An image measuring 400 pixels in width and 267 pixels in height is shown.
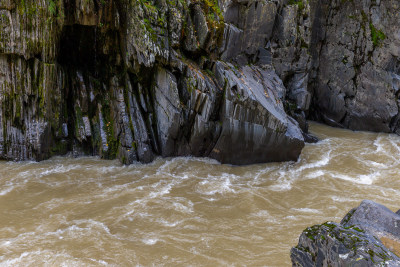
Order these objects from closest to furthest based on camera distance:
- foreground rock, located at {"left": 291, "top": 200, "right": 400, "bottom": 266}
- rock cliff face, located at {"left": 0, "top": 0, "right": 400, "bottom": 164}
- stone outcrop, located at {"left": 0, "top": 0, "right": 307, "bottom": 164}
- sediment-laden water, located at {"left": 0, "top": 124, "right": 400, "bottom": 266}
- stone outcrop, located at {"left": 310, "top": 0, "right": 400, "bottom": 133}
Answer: foreground rock, located at {"left": 291, "top": 200, "right": 400, "bottom": 266} < sediment-laden water, located at {"left": 0, "top": 124, "right": 400, "bottom": 266} < rock cliff face, located at {"left": 0, "top": 0, "right": 400, "bottom": 164} < stone outcrop, located at {"left": 0, "top": 0, "right": 307, "bottom": 164} < stone outcrop, located at {"left": 310, "top": 0, "right": 400, "bottom": 133}

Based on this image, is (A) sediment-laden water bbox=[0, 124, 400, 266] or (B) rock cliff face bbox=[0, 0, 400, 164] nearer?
(A) sediment-laden water bbox=[0, 124, 400, 266]

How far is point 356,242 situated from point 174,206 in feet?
19.6

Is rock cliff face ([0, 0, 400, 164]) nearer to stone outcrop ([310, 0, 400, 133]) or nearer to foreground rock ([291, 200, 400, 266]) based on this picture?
stone outcrop ([310, 0, 400, 133])

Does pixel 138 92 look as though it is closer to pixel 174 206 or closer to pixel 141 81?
pixel 141 81

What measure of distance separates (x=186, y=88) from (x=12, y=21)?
6.35 meters

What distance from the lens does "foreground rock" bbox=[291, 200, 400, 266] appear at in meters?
3.69

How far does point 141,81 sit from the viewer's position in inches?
486

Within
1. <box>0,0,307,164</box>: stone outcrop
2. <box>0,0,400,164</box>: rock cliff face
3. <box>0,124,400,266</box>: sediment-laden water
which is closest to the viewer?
<box>0,124,400,266</box>: sediment-laden water

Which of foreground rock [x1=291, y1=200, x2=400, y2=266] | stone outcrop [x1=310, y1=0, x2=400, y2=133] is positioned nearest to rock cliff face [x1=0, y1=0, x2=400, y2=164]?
stone outcrop [x1=310, y1=0, x2=400, y2=133]

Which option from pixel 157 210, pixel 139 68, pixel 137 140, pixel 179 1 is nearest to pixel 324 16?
pixel 179 1

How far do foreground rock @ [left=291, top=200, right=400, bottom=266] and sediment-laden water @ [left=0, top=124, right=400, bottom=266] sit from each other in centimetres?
243

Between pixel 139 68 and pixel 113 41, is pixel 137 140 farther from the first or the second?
pixel 113 41

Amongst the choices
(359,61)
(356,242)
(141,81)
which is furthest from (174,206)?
(359,61)

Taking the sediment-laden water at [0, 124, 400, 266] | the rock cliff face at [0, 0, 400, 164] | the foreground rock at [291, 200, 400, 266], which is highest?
the rock cliff face at [0, 0, 400, 164]
